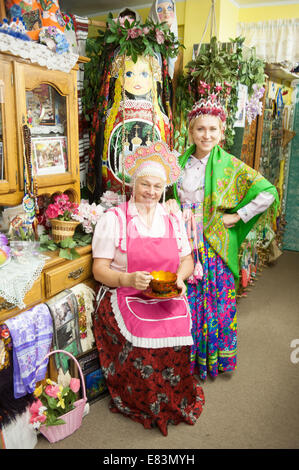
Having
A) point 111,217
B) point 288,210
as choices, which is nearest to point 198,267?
point 111,217

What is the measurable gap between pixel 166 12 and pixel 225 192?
4.52 feet

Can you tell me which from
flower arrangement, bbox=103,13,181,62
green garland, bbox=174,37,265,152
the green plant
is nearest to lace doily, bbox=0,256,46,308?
the green plant

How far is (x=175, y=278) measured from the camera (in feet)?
6.70

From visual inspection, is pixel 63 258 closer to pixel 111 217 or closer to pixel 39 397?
pixel 111 217

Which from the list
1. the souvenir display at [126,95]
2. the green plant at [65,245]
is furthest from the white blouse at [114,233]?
the souvenir display at [126,95]

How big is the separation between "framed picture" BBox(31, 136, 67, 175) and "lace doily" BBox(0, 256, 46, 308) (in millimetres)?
512

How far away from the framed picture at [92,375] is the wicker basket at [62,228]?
0.67 metres

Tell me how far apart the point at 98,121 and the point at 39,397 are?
5.56 feet

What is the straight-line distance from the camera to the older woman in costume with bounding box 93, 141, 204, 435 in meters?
2.07

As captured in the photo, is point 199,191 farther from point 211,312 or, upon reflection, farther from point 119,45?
point 119,45

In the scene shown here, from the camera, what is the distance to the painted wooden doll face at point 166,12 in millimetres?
2848

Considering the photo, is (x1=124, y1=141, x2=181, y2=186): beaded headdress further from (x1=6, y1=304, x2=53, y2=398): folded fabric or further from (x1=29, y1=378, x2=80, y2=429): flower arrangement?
(x1=29, y1=378, x2=80, y2=429): flower arrangement

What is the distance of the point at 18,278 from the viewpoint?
1802mm

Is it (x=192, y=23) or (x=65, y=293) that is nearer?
(x=65, y=293)
